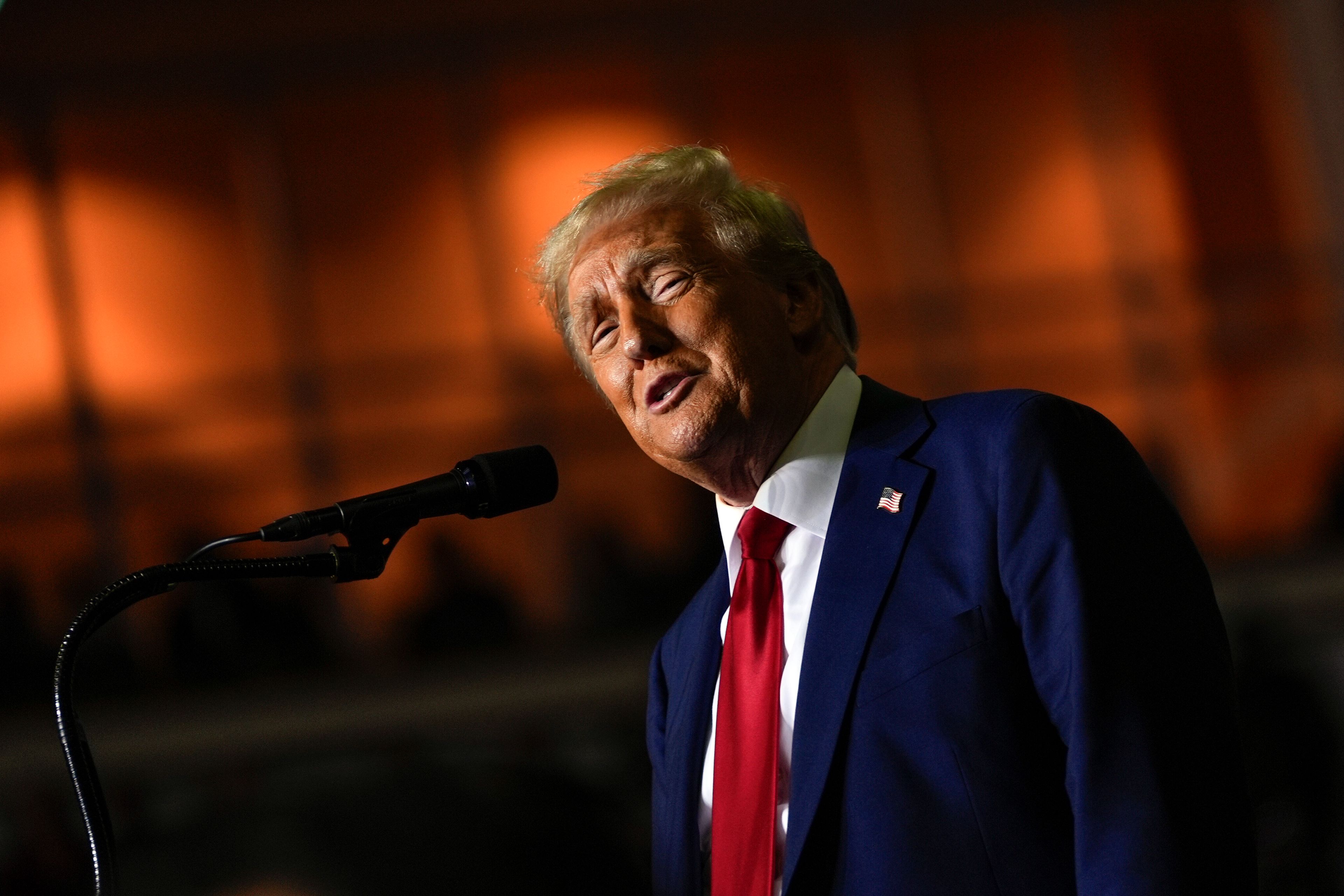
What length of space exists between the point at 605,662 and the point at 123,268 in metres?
4.06

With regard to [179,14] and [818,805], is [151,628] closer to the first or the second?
[179,14]

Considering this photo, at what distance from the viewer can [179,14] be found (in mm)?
7852

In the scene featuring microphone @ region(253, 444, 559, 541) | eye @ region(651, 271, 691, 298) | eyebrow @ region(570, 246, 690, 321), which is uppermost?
eyebrow @ region(570, 246, 690, 321)

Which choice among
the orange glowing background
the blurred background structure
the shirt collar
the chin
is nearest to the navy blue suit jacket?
the shirt collar

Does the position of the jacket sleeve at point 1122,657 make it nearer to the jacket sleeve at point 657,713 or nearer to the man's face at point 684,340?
the man's face at point 684,340

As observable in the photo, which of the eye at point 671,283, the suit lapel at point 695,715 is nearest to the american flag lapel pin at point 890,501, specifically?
the suit lapel at point 695,715

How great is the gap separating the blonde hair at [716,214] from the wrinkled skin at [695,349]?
19 millimetres

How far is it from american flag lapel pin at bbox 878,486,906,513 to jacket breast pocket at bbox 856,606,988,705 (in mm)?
149

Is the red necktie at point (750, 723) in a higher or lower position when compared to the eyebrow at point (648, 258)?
lower

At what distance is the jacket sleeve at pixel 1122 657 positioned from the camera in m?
1.20

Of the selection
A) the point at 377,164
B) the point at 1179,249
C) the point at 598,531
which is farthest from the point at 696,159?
the point at 1179,249

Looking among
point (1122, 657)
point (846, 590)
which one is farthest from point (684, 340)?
point (1122, 657)

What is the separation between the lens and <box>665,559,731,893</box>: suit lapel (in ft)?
5.19

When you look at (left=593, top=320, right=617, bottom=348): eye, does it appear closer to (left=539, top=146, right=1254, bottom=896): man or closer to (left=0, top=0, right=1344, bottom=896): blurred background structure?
(left=539, top=146, right=1254, bottom=896): man
